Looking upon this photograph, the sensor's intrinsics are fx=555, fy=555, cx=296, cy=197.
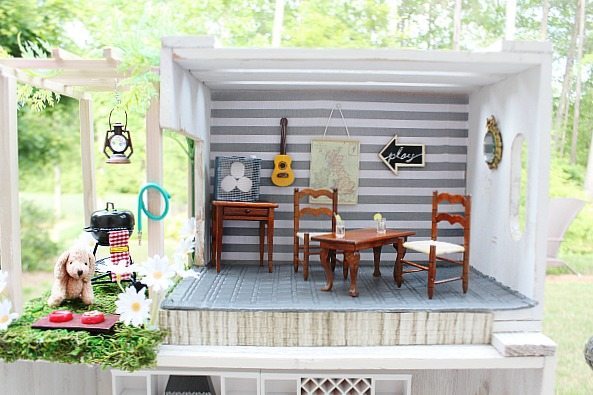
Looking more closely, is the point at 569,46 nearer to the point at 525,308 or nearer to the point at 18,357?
the point at 525,308

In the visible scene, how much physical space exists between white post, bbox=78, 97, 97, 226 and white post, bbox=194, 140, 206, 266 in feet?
3.44

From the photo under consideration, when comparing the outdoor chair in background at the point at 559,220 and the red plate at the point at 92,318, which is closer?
the red plate at the point at 92,318

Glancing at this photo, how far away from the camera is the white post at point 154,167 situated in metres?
3.52

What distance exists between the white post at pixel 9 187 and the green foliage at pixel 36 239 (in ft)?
13.1

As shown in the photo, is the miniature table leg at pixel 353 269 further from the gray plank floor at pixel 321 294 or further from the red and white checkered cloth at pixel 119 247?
the red and white checkered cloth at pixel 119 247

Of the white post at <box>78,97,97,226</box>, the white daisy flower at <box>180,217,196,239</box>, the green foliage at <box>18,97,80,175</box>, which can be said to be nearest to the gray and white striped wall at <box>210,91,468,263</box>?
the white post at <box>78,97,97,226</box>

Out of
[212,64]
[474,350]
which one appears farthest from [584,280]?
[212,64]

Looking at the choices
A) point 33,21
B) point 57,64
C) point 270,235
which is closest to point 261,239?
point 270,235

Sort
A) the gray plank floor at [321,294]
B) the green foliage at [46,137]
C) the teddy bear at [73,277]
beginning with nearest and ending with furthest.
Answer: the gray plank floor at [321,294] → the teddy bear at [73,277] → the green foliage at [46,137]

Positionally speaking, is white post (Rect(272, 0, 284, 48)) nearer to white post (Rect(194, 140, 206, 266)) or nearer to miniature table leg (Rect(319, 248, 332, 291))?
white post (Rect(194, 140, 206, 266))

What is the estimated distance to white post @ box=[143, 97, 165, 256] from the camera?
3.52 m

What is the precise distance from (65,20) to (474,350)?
6.12 meters

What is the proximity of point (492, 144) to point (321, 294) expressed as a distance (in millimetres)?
1935

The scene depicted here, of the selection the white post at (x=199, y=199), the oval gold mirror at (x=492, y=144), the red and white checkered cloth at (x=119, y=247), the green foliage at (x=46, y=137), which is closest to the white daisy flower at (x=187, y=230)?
the red and white checkered cloth at (x=119, y=247)
